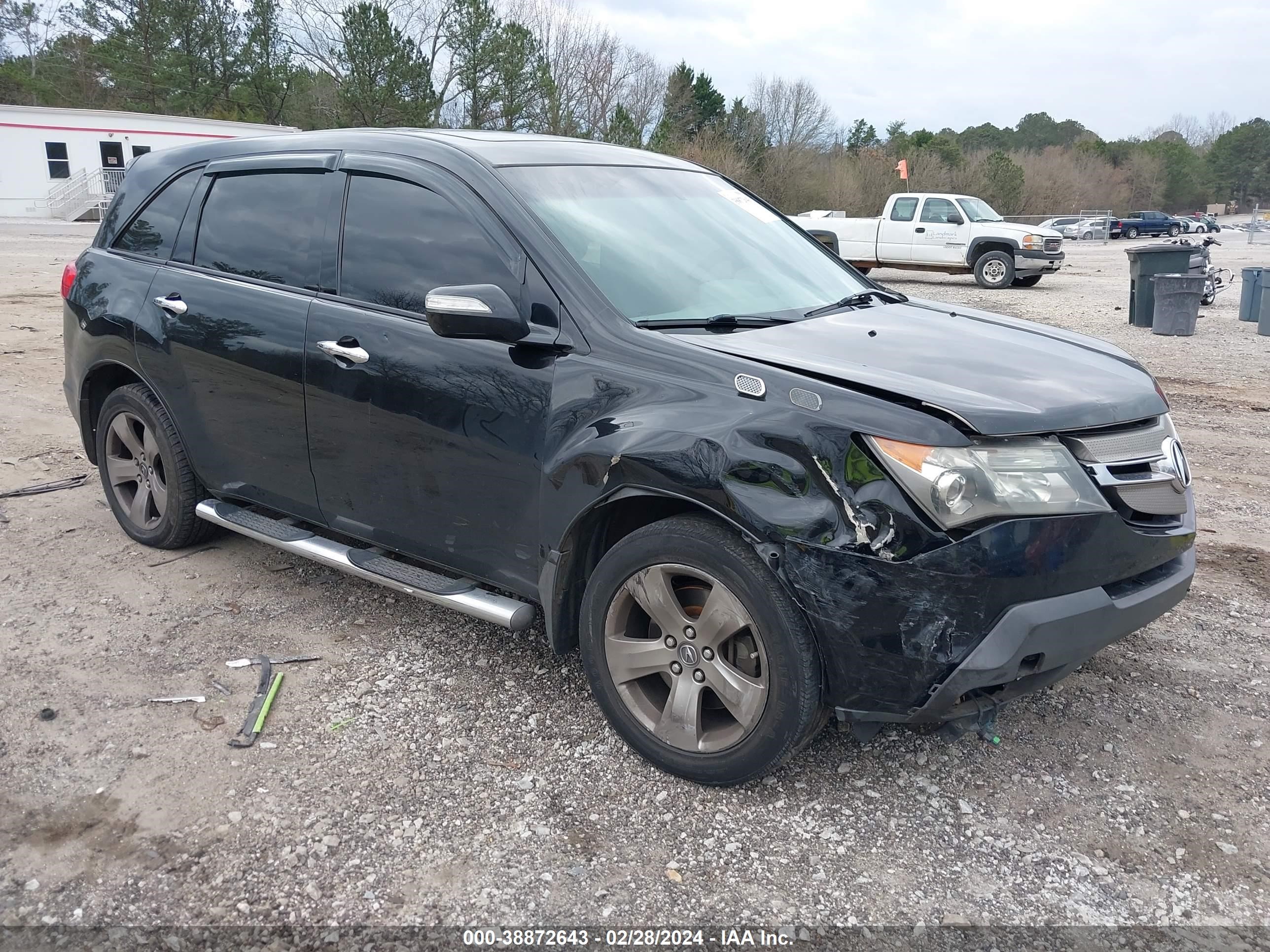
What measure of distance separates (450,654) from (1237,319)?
50.0 ft

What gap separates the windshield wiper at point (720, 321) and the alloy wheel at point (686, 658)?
2.65 feet

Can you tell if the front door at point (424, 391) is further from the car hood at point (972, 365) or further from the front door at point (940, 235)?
the front door at point (940, 235)

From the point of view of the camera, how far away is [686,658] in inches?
117

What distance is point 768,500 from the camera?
8.82ft

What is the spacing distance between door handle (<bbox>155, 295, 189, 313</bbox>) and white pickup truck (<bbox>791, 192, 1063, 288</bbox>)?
17291mm

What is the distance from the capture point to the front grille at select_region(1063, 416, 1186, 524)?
2729mm

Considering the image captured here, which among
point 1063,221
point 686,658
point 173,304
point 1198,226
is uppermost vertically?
point 1063,221

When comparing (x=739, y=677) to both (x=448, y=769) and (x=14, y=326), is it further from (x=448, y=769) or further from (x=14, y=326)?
(x=14, y=326)

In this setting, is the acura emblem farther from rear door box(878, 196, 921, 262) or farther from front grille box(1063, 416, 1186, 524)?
rear door box(878, 196, 921, 262)

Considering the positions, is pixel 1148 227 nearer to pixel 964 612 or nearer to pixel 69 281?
pixel 69 281

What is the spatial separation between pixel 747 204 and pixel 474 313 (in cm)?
186

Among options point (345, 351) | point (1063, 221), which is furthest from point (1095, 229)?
point (345, 351)

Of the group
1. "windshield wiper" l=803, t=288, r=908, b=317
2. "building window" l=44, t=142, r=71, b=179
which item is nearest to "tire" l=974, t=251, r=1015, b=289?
"windshield wiper" l=803, t=288, r=908, b=317

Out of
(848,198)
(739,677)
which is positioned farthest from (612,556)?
(848,198)
